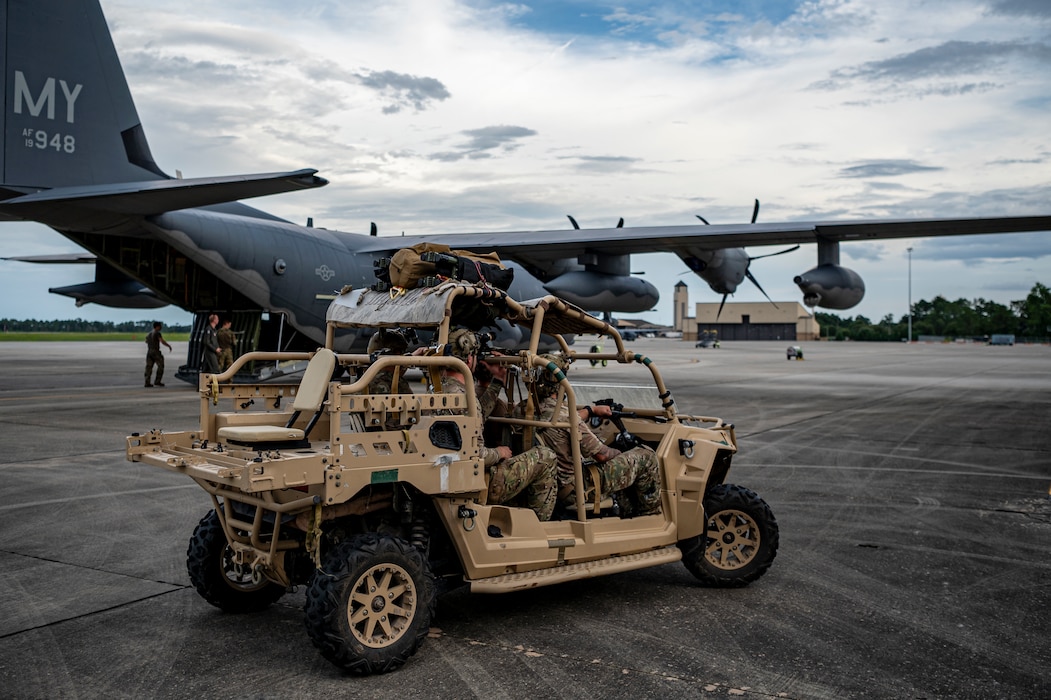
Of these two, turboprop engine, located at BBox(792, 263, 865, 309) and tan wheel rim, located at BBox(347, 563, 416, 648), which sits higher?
turboprop engine, located at BBox(792, 263, 865, 309)

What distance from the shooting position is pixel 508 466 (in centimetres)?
543

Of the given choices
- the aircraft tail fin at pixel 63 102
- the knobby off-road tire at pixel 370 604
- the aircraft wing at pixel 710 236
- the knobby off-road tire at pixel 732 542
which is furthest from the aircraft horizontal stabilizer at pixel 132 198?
the knobby off-road tire at pixel 370 604

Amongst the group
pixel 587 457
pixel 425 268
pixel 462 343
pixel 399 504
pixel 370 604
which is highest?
pixel 425 268

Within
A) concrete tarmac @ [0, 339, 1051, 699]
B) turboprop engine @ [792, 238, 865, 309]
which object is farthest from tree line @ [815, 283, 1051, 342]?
concrete tarmac @ [0, 339, 1051, 699]

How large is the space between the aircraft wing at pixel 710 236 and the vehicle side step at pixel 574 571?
716 inches

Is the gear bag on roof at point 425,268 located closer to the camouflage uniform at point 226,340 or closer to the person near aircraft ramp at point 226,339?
the person near aircraft ramp at point 226,339

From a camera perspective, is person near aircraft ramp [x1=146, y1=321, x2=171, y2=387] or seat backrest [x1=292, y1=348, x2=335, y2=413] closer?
seat backrest [x1=292, y1=348, x2=335, y2=413]

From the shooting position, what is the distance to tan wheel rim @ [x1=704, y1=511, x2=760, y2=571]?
248 inches

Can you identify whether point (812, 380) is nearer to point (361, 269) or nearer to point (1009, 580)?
point (361, 269)

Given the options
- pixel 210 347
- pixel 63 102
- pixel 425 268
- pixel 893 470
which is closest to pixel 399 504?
pixel 425 268

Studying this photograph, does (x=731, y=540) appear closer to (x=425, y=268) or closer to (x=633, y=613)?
(x=633, y=613)

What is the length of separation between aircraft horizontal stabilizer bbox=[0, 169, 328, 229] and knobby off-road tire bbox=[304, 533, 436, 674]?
35.2 feet

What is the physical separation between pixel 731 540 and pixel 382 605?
9.62 ft

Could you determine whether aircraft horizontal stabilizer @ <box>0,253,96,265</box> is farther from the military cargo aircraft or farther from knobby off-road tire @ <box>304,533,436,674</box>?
knobby off-road tire @ <box>304,533,436,674</box>
